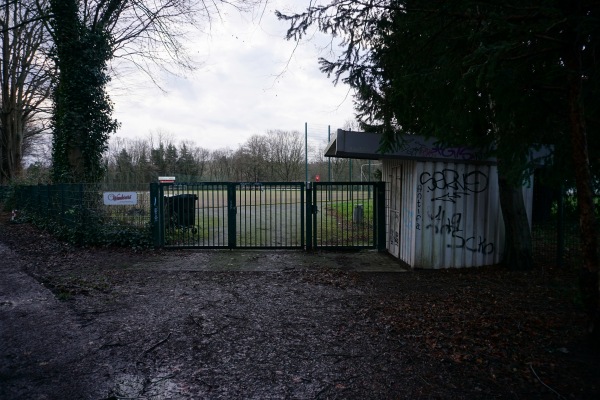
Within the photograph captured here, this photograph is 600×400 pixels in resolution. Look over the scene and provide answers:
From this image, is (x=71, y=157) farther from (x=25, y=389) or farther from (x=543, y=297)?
(x=543, y=297)

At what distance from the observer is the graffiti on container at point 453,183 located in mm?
8000

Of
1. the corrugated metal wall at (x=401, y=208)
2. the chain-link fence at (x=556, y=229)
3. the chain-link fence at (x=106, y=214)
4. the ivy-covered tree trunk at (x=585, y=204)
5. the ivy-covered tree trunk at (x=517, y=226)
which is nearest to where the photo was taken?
the ivy-covered tree trunk at (x=585, y=204)

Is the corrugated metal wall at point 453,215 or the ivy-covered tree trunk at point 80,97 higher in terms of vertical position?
the ivy-covered tree trunk at point 80,97

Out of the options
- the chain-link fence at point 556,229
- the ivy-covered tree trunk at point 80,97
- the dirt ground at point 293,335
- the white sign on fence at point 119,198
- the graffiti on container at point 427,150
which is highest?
the ivy-covered tree trunk at point 80,97

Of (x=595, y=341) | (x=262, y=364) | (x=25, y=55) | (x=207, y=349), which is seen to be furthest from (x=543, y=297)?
(x=25, y=55)

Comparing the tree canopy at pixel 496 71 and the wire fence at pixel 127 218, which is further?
the wire fence at pixel 127 218

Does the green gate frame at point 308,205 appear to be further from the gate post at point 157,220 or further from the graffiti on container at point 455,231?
the graffiti on container at point 455,231

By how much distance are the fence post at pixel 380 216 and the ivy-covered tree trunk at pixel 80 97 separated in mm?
9810

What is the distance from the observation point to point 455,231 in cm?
810

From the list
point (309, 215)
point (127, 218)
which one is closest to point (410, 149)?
point (309, 215)

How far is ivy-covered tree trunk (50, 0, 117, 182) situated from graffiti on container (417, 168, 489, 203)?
36.9 ft

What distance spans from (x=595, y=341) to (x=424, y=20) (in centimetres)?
420

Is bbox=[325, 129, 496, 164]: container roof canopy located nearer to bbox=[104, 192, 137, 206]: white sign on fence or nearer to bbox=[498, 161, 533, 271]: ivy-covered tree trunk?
bbox=[498, 161, 533, 271]: ivy-covered tree trunk

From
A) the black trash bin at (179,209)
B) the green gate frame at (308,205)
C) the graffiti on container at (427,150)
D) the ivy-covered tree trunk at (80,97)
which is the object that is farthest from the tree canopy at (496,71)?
the ivy-covered tree trunk at (80,97)
